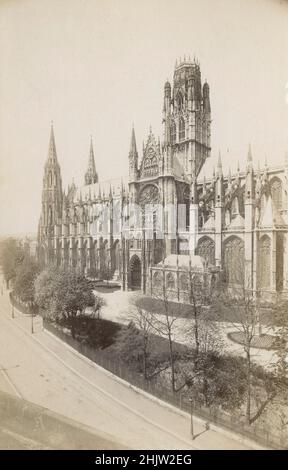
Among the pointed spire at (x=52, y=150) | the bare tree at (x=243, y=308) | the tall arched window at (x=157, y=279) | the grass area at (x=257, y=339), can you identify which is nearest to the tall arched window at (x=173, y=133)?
the tall arched window at (x=157, y=279)

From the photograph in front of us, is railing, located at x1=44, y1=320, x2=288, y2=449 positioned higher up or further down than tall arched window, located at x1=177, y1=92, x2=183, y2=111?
further down

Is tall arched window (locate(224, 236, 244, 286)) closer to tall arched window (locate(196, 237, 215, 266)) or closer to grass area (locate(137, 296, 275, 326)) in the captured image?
tall arched window (locate(196, 237, 215, 266))

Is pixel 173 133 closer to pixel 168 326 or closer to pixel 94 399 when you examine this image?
pixel 168 326

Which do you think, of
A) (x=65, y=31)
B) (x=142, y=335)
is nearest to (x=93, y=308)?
(x=142, y=335)

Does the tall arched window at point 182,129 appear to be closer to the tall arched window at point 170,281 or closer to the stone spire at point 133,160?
the stone spire at point 133,160

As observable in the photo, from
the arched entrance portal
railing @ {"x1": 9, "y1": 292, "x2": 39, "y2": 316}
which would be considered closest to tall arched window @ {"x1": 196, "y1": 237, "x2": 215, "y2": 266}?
the arched entrance portal

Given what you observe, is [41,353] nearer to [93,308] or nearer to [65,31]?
[93,308]
